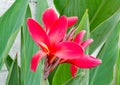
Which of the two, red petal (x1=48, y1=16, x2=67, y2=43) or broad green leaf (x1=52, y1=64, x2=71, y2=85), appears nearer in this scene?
red petal (x1=48, y1=16, x2=67, y2=43)

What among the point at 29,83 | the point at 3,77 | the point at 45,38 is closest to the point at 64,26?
the point at 45,38

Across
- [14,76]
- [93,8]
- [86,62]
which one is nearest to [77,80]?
[86,62]

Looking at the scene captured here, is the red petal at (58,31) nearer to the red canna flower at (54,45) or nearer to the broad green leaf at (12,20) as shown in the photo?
the red canna flower at (54,45)

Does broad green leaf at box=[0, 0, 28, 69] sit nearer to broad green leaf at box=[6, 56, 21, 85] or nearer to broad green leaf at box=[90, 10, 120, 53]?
broad green leaf at box=[6, 56, 21, 85]

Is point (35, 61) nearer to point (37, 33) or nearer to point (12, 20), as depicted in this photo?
Answer: point (37, 33)

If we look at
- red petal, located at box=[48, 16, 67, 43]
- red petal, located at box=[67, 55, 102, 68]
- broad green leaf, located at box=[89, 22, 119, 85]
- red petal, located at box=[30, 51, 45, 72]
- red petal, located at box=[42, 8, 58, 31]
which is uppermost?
red petal, located at box=[42, 8, 58, 31]

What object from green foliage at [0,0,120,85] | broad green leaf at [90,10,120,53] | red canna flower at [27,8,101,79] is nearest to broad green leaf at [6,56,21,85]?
green foliage at [0,0,120,85]

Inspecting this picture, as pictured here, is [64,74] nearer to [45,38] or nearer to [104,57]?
[104,57]
